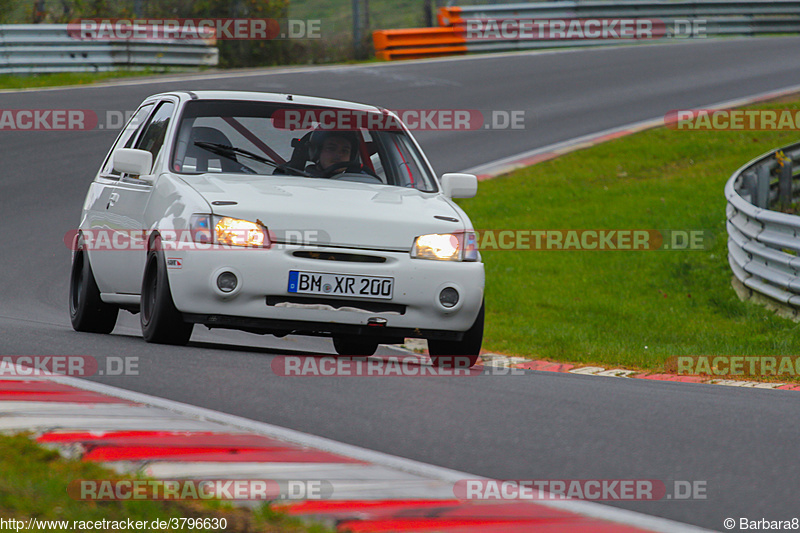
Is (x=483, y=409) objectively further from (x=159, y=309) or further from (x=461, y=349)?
(x=159, y=309)

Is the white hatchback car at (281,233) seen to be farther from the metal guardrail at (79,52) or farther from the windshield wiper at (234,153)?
the metal guardrail at (79,52)

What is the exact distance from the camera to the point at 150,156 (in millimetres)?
7152

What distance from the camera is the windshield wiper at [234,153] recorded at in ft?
23.9

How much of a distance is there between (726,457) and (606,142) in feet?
49.9

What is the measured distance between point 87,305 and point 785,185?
902 cm

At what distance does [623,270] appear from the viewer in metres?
12.7

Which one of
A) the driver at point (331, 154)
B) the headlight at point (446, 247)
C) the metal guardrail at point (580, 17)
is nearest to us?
the headlight at point (446, 247)
